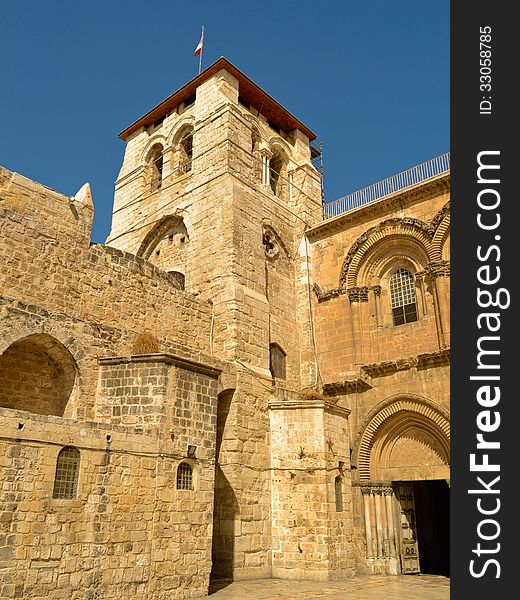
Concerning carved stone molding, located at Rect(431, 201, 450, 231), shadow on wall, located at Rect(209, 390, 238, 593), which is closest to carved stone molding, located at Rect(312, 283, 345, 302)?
carved stone molding, located at Rect(431, 201, 450, 231)

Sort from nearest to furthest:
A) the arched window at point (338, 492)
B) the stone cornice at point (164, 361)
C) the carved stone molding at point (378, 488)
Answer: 1. the stone cornice at point (164, 361)
2. the arched window at point (338, 492)
3. the carved stone molding at point (378, 488)

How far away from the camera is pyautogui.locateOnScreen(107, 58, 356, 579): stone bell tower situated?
1253cm

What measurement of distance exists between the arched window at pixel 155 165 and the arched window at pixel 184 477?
1207 centimetres

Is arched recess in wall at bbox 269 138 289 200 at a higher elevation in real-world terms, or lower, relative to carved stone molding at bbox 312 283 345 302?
higher

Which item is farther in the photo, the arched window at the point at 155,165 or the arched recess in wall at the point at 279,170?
the arched window at the point at 155,165

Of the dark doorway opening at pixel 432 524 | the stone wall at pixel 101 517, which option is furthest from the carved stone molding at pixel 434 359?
the stone wall at pixel 101 517

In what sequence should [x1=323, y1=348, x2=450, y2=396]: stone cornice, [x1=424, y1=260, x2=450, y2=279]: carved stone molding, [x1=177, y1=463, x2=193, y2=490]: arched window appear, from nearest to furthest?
1. [x1=177, y1=463, x2=193, y2=490]: arched window
2. [x1=323, y1=348, x2=450, y2=396]: stone cornice
3. [x1=424, y1=260, x2=450, y2=279]: carved stone molding

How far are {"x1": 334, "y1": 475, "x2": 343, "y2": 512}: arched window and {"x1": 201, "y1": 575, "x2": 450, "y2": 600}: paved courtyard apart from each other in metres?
1.53

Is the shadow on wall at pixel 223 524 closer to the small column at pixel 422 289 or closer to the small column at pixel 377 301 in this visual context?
the small column at pixel 377 301

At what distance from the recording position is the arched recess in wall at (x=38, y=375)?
32.8 ft

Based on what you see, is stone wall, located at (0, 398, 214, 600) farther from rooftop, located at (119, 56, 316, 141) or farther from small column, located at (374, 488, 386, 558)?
rooftop, located at (119, 56, 316, 141)

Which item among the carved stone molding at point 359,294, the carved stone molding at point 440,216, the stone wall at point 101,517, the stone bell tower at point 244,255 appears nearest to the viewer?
the stone wall at point 101,517

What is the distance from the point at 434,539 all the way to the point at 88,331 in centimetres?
1241

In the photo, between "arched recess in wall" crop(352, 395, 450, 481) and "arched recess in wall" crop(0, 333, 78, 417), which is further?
"arched recess in wall" crop(352, 395, 450, 481)
